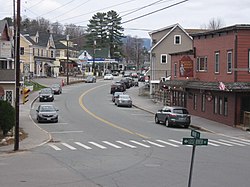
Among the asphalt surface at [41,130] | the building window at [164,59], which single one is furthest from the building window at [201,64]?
the building window at [164,59]

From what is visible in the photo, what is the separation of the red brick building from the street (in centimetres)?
425

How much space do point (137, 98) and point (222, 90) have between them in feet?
106

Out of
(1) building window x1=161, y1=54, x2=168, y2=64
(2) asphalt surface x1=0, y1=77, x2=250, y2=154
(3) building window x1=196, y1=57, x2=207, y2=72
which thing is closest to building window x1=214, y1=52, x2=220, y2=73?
(3) building window x1=196, y1=57, x2=207, y2=72

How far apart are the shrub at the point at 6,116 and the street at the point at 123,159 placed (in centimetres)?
296

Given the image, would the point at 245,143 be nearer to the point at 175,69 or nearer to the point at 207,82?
the point at 207,82

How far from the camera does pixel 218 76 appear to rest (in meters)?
43.6

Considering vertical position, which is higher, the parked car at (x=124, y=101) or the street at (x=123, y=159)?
the parked car at (x=124, y=101)

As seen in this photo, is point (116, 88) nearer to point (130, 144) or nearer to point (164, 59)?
point (164, 59)

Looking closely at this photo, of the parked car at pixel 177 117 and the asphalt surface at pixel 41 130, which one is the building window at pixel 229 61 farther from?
the parked car at pixel 177 117

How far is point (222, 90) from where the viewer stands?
39.6 meters

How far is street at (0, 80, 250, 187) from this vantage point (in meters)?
16.8

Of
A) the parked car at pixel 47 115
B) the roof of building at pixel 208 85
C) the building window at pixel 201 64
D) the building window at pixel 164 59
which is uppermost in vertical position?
the building window at pixel 164 59

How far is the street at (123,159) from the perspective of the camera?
1683cm

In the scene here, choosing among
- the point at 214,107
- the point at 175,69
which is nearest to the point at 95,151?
the point at 214,107
